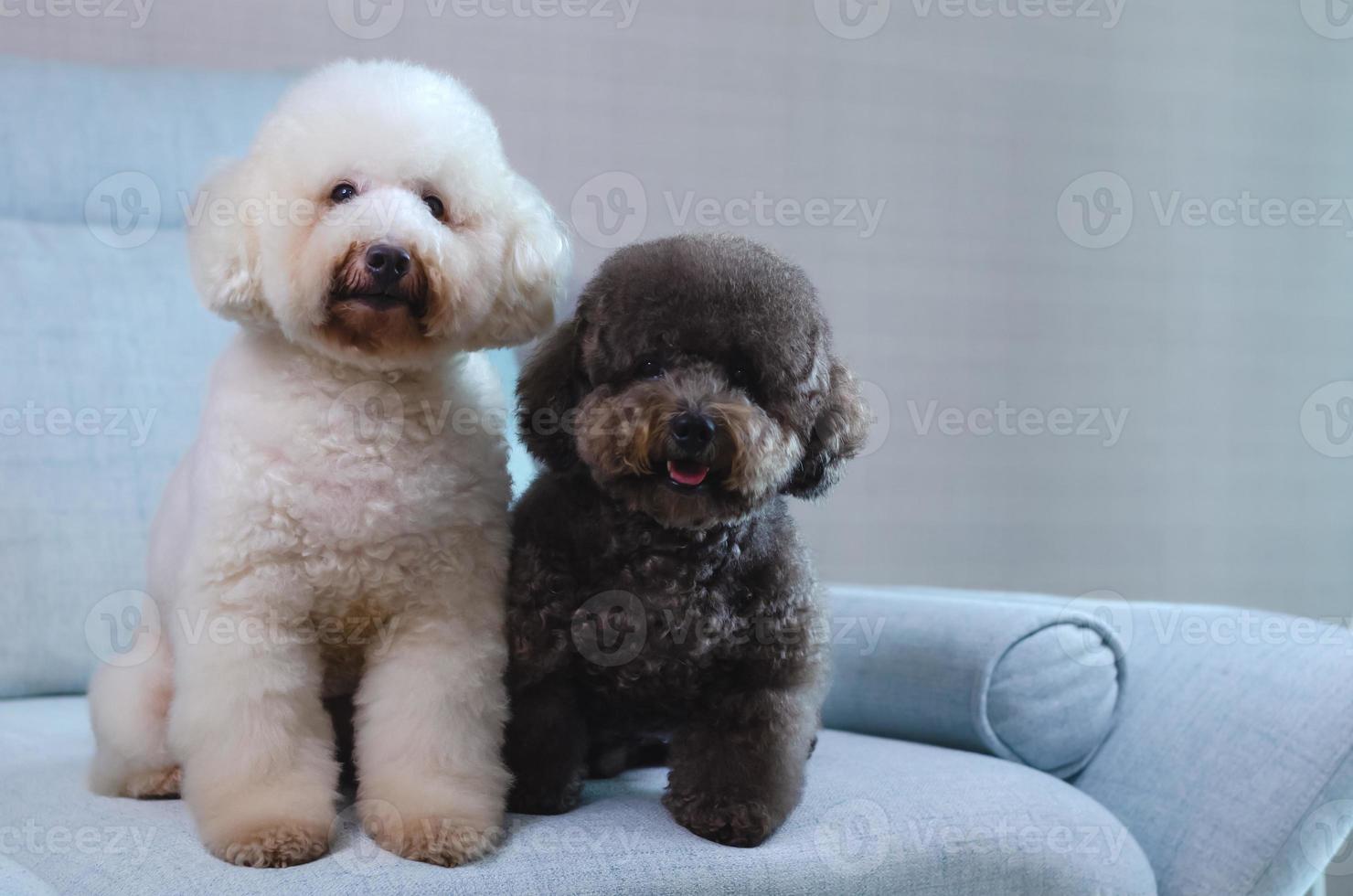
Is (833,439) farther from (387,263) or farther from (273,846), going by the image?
(273,846)

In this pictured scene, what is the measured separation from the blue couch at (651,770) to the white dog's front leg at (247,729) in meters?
0.05

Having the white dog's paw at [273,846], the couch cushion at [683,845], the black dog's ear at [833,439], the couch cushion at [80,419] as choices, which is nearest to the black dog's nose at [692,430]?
the black dog's ear at [833,439]

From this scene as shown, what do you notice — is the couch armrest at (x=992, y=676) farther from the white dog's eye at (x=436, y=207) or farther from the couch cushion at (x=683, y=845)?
the white dog's eye at (x=436, y=207)

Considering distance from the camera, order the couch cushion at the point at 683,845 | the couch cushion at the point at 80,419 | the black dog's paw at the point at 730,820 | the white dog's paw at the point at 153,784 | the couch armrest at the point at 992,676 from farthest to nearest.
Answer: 1. the couch cushion at the point at 80,419
2. the couch armrest at the point at 992,676
3. the white dog's paw at the point at 153,784
4. the black dog's paw at the point at 730,820
5. the couch cushion at the point at 683,845

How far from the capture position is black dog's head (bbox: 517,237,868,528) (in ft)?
3.86

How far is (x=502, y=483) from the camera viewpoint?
1.33m

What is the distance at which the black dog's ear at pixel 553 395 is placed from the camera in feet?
4.25

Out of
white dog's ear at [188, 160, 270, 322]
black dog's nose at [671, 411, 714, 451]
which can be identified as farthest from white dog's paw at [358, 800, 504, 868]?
white dog's ear at [188, 160, 270, 322]

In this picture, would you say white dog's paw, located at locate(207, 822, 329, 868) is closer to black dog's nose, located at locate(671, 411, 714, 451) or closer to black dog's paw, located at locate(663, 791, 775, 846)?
black dog's paw, located at locate(663, 791, 775, 846)

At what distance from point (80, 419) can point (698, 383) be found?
1.17 meters

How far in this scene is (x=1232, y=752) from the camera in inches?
58.0

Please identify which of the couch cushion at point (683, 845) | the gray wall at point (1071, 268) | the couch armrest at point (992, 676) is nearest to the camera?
the couch cushion at point (683, 845)

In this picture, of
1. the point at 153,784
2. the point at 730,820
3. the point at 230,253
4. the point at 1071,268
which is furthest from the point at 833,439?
the point at 1071,268

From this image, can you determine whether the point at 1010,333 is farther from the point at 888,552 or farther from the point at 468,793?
the point at 468,793
